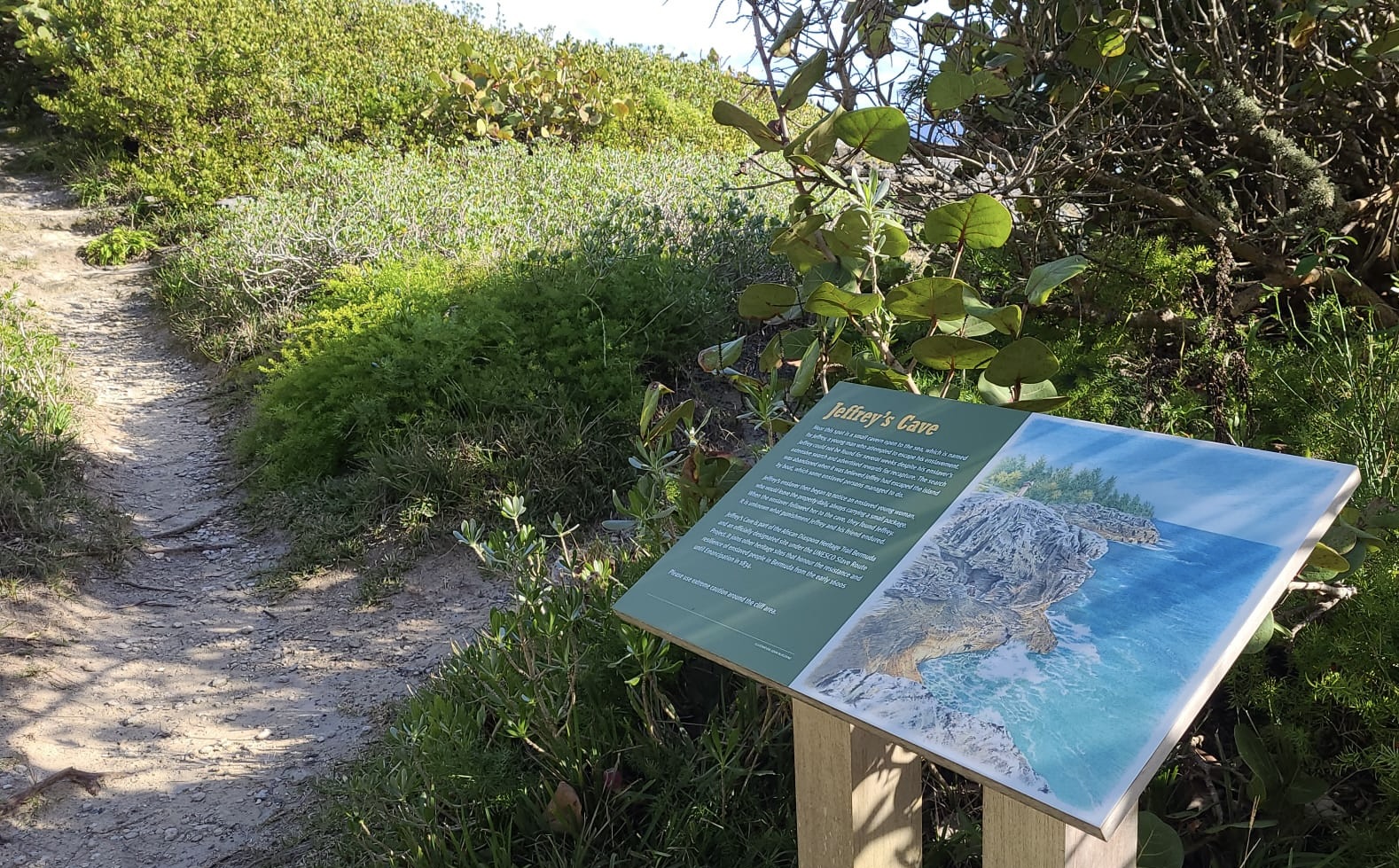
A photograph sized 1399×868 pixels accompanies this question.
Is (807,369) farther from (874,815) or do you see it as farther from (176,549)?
(176,549)

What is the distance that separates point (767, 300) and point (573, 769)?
1.16 metres

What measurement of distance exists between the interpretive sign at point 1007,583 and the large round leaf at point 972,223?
0.33 meters

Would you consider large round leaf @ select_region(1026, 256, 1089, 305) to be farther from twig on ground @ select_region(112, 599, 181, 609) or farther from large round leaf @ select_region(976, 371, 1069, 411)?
twig on ground @ select_region(112, 599, 181, 609)

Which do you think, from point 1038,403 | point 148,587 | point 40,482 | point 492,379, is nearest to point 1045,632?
point 1038,403

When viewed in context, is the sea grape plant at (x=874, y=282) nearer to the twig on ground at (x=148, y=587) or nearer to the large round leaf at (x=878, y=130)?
the large round leaf at (x=878, y=130)

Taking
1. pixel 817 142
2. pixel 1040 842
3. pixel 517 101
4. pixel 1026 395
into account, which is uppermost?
pixel 817 142

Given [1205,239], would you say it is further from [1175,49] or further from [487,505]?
[487,505]

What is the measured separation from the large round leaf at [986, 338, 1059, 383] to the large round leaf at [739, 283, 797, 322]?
1.52 ft

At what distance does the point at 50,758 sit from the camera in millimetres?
3225

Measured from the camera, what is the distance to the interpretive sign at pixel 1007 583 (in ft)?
3.86

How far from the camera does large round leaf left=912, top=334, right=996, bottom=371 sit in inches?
68.8

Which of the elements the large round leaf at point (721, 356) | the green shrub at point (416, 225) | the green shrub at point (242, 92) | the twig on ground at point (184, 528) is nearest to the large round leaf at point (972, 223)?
the large round leaf at point (721, 356)

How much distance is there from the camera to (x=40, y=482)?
15.4 feet

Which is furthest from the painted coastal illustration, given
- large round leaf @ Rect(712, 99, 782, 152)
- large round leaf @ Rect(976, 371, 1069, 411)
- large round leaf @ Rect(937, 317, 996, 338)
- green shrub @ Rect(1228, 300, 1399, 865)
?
large round leaf @ Rect(712, 99, 782, 152)
